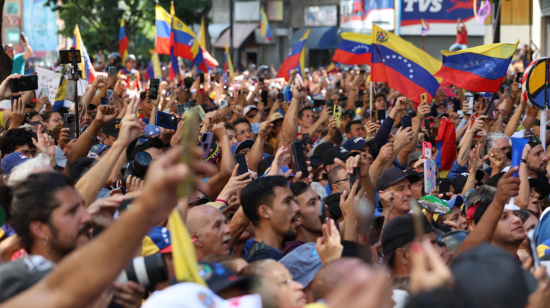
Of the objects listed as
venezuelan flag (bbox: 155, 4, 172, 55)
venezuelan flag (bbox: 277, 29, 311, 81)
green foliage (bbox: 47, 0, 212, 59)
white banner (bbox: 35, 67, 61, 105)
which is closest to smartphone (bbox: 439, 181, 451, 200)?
white banner (bbox: 35, 67, 61, 105)

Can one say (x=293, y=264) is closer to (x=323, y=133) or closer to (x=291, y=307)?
(x=291, y=307)

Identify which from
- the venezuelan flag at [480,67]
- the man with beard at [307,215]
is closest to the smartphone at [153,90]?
the venezuelan flag at [480,67]

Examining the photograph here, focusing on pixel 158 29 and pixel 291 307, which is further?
pixel 158 29

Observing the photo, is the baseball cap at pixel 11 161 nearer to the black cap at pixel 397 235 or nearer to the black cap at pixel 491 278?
the black cap at pixel 397 235

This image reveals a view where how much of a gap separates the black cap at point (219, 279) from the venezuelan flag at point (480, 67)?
731cm

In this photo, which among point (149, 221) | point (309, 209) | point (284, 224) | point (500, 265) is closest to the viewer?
point (149, 221)

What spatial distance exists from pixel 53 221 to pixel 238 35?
45.4m

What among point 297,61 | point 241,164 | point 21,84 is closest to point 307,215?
point 241,164

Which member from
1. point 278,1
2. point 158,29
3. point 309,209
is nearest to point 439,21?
point 278,1

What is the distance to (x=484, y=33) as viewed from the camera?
32625 mm

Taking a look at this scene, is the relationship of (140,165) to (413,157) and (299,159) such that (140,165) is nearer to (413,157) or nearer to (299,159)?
(299,159)

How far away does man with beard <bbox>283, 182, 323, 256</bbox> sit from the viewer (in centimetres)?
484

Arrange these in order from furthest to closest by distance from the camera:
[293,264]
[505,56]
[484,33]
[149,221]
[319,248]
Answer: [484,33] → [505,56] → [293,264] → [319,248] → [149,221]

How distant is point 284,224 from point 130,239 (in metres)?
2.93
